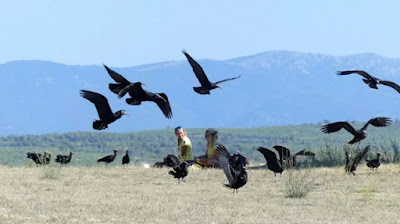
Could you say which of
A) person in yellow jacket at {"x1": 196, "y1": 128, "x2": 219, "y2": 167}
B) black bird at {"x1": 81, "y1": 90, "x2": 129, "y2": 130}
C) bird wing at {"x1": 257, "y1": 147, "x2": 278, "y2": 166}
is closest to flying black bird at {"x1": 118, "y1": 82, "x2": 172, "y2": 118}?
black bird at {"x1": 81, "y1": 90, "x2": 129, "y2": 130}

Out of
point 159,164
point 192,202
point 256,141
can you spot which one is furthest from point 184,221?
point 256,141

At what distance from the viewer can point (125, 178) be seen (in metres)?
21.5

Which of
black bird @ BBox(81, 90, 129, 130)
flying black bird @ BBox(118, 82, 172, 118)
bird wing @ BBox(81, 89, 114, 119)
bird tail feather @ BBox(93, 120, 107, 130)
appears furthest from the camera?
bird wing @ BBox(81, 89, 114, 119)

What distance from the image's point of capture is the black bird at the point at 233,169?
15.7 m

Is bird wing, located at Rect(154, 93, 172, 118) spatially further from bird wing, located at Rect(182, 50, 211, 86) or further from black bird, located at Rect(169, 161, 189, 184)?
black bird, located at Rect(169, 161, 189, 184)

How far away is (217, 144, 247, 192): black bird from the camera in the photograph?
15.7m

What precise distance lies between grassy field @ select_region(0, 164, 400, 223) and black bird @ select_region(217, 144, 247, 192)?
0.91 ft

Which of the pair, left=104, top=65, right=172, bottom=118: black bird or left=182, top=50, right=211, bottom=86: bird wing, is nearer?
left=104, top=65, right=172, bottom=118: black bird

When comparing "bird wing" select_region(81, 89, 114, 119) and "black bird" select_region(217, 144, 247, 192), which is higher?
"bird wing" select_region(81, 89, 114, 119)

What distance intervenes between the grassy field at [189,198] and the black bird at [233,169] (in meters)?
0.28

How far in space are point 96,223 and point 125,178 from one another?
340 inches

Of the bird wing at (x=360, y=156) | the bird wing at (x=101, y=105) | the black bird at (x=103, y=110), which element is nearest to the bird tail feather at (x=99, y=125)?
the black bird at (x=103, y=110)

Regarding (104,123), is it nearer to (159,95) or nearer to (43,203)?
(159,95)

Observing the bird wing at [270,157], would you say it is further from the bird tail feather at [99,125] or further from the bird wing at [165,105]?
the bird tail feather at [99,125]
